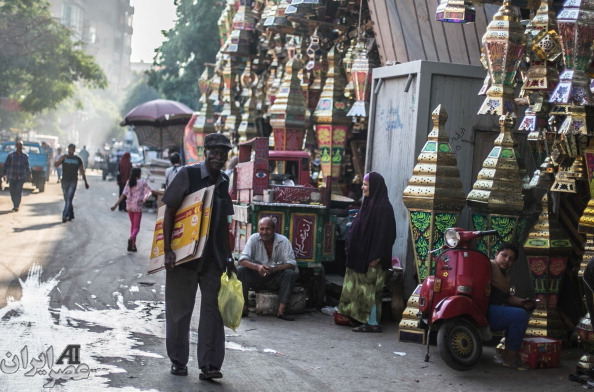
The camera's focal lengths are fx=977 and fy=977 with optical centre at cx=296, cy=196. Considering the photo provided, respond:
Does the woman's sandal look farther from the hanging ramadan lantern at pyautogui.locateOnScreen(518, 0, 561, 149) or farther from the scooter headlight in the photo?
the hanging ramadan lantern at pyautogui.locateOnScreen(518, 0, 561, 149)

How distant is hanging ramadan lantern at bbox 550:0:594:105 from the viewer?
27.7 ft

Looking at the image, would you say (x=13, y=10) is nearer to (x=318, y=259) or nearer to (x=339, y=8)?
(x=339, y=8)

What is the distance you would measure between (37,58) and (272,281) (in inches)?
1595

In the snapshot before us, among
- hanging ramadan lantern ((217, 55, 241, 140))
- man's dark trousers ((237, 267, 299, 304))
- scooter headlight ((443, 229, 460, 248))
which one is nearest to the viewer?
scooter headlight ((443, 229, 460, 248))

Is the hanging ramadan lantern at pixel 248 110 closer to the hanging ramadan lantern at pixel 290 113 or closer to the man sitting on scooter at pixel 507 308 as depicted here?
the hanging ramadan lantern at pixel 290 113

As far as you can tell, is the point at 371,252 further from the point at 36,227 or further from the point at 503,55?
the point at 36,227

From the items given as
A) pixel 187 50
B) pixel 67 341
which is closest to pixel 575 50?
pixel 67 341

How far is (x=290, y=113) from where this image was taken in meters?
18.4

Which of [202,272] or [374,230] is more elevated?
[374,230]

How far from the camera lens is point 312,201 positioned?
11789 millimetres

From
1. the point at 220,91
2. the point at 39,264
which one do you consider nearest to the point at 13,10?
the point at 220,91

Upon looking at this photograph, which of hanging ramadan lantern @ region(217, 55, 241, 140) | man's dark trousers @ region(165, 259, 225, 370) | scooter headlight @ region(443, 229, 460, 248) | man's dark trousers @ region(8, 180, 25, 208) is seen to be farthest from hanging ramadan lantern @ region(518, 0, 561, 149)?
man's dark trousers @ region(8, 180, 25, 208)

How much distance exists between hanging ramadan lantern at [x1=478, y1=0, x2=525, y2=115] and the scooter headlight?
143cm

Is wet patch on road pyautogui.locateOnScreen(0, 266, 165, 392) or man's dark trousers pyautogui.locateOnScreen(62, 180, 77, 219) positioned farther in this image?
man's dark trousers pyautogui.locateOnScreen(62, 180, 77, 219)
